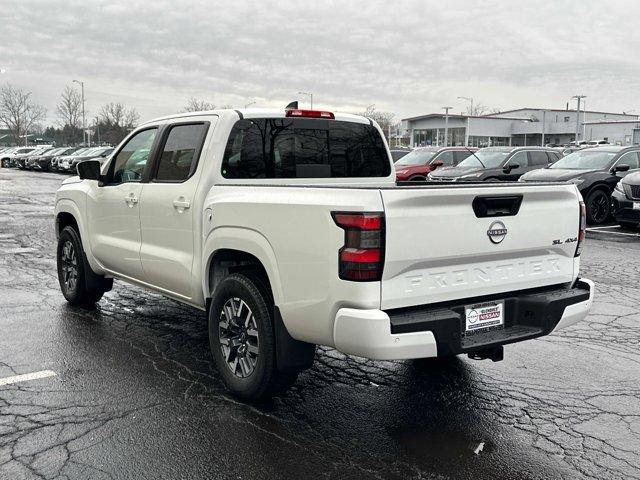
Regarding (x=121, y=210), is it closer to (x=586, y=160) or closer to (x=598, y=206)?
(x=598, y=206)

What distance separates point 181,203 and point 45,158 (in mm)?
44576

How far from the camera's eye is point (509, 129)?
90.9 m

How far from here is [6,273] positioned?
8.69 meters

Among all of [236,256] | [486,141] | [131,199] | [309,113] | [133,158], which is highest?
[486,141]

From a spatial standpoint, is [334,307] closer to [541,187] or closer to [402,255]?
[402,255]

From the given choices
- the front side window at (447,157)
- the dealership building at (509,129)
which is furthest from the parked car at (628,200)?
the dealership building at (509,129)

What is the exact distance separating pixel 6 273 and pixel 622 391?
7.58 meters

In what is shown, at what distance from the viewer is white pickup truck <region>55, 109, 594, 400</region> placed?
3424 millimetres

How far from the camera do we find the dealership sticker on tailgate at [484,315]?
3727 millimetres

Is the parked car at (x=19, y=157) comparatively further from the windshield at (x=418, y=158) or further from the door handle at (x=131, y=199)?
the door handle at (x=131, y=199)

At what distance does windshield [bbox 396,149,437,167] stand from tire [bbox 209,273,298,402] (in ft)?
53.7

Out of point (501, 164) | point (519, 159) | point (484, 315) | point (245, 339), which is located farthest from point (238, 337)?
point (519, 159)

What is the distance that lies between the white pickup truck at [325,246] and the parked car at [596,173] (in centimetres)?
994

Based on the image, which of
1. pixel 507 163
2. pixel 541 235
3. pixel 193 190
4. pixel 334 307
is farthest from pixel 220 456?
pixel 507 163
